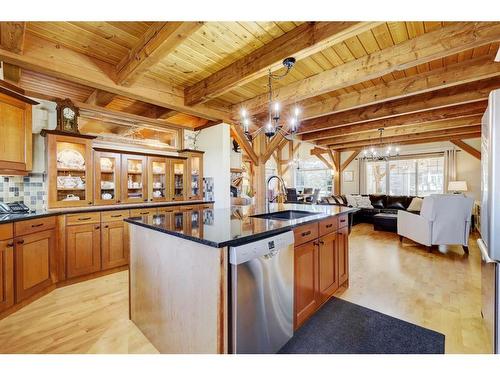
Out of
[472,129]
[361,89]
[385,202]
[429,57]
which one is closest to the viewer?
[429,57]

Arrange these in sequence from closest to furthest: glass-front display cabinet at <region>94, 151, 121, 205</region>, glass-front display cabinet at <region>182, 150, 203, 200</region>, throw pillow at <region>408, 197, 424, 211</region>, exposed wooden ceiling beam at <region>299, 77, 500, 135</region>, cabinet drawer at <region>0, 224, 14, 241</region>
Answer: cabinet drawer at <region>0, 224, 14, 241</region> < glass-front display cabinet at <region>94, 151, 121, 205</region> < exposed wooden ceiling beam at <region>299, 77, 500, 135</region> < glass-front display cabinet at <region>182, 150, 203, 200</region> < throw pillow at <region>408, 197, 424, 211</region>

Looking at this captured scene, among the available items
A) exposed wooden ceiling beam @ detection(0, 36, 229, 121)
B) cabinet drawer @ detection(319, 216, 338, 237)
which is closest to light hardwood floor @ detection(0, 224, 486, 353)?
cabinet drawer @ detection(319, 216, 338, 237)

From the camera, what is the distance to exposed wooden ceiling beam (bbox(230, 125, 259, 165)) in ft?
14.9

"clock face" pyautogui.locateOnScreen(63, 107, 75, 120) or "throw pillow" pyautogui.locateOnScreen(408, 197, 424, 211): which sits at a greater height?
"clock face" pyautogui.locateOnScreen(63, 107, 75, 120)

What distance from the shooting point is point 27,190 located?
2752mm

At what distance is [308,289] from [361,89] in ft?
10.9

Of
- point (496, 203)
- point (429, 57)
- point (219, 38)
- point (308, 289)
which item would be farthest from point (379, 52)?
point (308, 289)

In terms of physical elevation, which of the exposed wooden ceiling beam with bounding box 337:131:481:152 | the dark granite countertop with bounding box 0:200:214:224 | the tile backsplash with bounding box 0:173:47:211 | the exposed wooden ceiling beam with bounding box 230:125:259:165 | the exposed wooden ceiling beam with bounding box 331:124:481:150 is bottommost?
the dark granite countertop with bounding box 0:200:214:224

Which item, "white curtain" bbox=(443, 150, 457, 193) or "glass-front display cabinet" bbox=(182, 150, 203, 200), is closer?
"glass-front display cabinet" bbox=(182, 150, 203, 200)

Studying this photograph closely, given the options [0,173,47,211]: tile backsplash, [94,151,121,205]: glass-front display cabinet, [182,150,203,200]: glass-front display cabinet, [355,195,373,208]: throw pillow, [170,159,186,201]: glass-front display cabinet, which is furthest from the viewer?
[355,195,373,208]: throw pillow

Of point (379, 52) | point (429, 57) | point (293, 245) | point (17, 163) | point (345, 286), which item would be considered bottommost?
point (345, 286)

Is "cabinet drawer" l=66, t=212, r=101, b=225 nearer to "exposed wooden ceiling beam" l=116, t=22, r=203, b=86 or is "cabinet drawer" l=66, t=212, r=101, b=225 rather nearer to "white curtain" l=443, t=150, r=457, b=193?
"exposed wooden ceiling beam" l=116, t=22, r=203, b=86

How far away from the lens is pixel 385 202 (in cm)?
696
